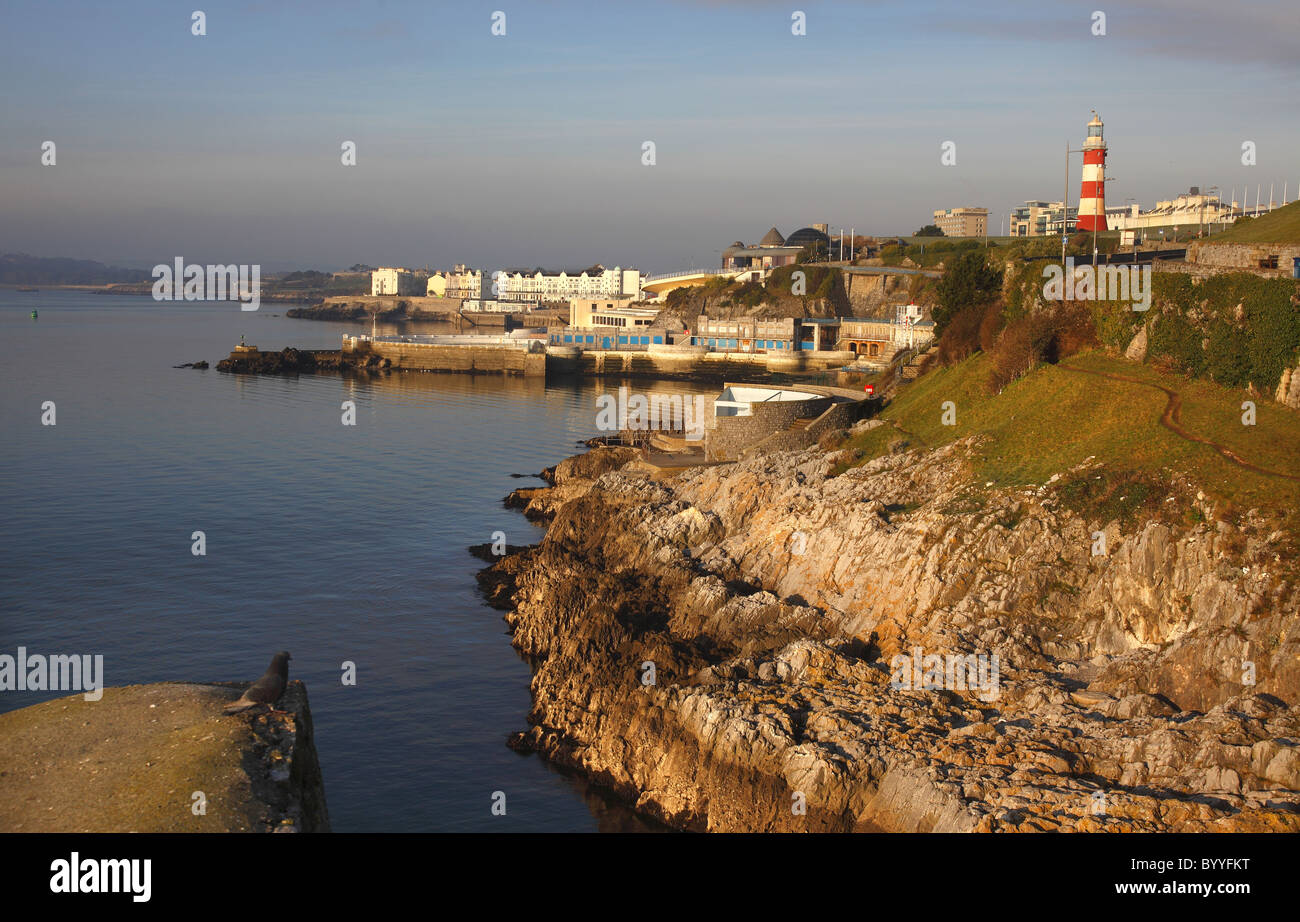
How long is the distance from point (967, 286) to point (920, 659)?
19.8 metres

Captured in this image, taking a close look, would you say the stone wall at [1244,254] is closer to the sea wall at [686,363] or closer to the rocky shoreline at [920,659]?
the rocky shoreline at [920,659]

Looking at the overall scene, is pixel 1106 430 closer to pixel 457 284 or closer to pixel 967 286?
pixel 967 286

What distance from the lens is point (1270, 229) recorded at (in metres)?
26.6

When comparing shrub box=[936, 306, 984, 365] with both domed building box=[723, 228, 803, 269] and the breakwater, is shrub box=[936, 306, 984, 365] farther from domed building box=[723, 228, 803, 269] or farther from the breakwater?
domed building box=[723, 228, 803, 269]

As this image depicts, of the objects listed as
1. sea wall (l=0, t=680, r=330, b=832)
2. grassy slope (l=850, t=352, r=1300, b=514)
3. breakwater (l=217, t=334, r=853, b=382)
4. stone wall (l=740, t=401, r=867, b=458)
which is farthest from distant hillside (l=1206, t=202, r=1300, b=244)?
breakwater (l=217, t=334, r=853, b=382)

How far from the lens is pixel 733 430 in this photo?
1345 inches

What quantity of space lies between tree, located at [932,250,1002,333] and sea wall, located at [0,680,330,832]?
26934 millimetres

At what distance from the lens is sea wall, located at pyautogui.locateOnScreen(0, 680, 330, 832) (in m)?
10.1

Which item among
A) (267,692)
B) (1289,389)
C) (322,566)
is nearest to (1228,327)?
(1289,389)

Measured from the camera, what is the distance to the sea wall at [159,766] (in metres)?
10.1

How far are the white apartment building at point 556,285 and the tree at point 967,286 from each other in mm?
129300

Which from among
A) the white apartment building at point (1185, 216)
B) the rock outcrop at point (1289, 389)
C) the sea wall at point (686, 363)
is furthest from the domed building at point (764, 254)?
the rock outcrop at point (1289, 389)
